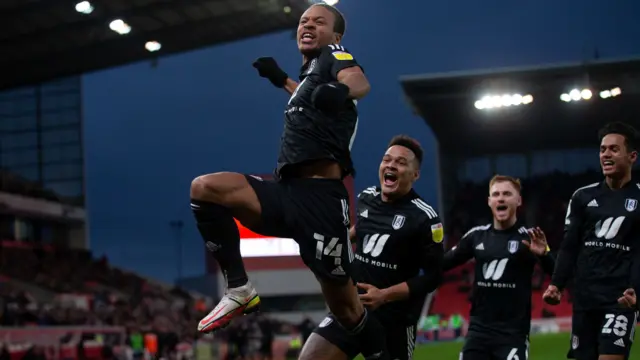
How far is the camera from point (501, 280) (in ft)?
21.2

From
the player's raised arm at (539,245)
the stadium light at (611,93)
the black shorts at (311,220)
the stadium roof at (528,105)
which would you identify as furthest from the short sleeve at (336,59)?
the stadium light at (611,93)

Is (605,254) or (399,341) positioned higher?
(605,254)

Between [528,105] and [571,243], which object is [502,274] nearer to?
[571,243]

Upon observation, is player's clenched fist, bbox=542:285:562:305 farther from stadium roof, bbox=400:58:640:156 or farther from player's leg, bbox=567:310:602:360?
stadium roof, bbox=400:58:640:156

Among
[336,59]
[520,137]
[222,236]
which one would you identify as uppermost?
[520,137]

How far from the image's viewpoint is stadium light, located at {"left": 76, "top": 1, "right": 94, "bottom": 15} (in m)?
21.1

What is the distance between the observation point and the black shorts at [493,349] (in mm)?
6199

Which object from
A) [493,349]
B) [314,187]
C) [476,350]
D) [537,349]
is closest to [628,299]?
[493,349]

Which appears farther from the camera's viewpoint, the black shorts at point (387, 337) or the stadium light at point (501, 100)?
the stadium light at point (501, 100)

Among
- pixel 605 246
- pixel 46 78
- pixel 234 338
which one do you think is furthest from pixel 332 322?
pixel 46 78

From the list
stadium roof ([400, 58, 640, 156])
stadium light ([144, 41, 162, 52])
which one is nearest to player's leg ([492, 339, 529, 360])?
stadium light ([144, 41, 162, 52])

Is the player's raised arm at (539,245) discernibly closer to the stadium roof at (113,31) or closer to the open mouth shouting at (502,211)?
the open mouth shouting at (502,211)

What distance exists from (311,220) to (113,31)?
2056 centimetres

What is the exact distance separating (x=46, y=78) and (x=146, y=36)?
18.3 feet
